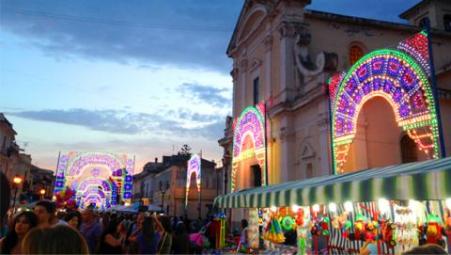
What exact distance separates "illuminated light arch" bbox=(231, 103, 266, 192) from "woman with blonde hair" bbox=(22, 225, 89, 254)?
17.6 meters

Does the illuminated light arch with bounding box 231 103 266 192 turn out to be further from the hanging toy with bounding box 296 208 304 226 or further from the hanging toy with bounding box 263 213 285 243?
the hanging toy with bounding box 296 208 304 226

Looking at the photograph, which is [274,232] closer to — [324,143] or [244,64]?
[324,143]

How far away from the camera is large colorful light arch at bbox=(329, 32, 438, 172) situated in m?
10.0

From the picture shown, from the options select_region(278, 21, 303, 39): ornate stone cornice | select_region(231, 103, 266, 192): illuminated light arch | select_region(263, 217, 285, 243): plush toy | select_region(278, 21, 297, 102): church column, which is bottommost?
select_region(263, 217, 285, 243): plush toy

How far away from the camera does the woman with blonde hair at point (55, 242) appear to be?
6.92 ft

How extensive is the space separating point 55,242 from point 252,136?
63.6ft

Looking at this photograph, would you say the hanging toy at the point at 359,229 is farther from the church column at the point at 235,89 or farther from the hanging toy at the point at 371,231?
the church column at the point at 235,89

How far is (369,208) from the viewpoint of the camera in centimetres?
1102

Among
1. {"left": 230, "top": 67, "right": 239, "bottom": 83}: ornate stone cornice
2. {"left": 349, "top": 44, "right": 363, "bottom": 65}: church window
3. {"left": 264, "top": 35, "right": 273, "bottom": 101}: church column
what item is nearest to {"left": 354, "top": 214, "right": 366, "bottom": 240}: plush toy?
{"left": 264, "top": 35, "right": 273, "bottom": 101}: church column

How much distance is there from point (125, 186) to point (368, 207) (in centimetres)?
2758

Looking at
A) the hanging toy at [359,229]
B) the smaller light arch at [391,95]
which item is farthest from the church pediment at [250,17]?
the hanging toy at [359,229]

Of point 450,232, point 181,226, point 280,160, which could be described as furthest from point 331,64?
point 181,226

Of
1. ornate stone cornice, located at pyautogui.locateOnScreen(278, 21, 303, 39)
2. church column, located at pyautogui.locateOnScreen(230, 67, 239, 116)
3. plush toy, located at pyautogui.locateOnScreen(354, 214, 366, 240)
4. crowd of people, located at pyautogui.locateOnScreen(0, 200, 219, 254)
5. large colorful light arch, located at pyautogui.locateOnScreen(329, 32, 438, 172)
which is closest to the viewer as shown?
crowd of people, located at pyautogui.locateOnScreen(0, 200, 219, 254)

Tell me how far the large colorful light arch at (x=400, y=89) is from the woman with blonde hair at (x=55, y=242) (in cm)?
971
